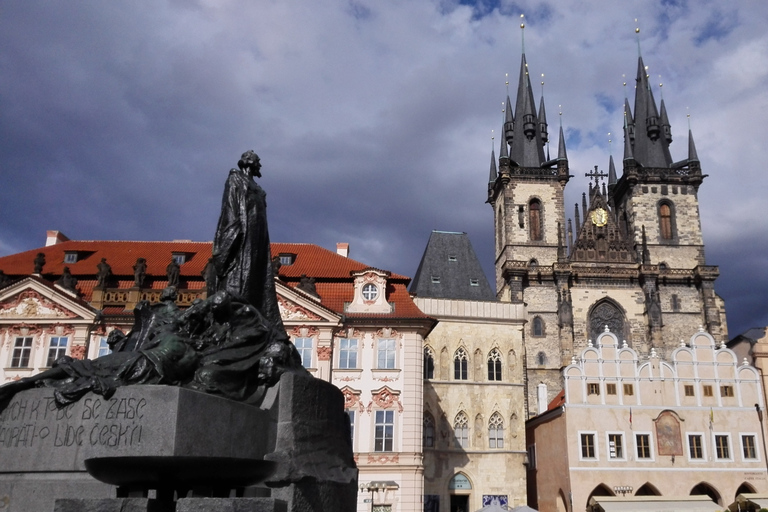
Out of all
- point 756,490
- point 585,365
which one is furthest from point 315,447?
point 756,490

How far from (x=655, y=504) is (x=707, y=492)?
13.0 ft

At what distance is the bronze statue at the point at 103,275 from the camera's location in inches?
1095

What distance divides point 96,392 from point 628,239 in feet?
178

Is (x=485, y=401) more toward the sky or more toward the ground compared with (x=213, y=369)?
more toward the sky

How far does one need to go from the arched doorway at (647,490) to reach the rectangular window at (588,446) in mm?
2510

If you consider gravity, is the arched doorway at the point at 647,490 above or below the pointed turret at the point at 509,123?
below

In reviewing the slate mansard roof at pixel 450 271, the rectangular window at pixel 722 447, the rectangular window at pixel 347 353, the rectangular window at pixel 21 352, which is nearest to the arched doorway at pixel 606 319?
the slate mansard roof at pixel 450 271

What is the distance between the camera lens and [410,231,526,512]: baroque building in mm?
A: 33750

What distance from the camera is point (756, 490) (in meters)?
30.8

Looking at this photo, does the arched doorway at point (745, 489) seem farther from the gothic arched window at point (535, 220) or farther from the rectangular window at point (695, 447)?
the gothic arched window at point (535, 220)

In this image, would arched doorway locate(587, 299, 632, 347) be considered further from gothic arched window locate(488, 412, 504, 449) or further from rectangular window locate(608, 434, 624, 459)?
rectangular window locate(608, 434, 624, 459)

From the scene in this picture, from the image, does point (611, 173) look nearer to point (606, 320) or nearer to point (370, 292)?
point (606, 320)

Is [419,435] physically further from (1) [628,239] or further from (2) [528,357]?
(1) [628,239]

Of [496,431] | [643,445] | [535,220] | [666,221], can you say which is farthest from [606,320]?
[643,445]
